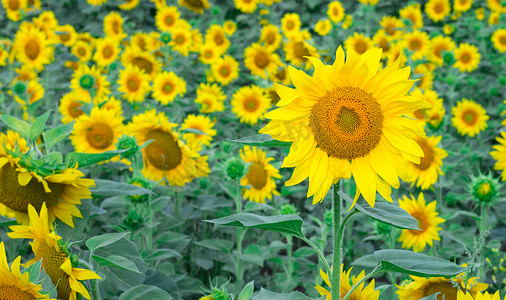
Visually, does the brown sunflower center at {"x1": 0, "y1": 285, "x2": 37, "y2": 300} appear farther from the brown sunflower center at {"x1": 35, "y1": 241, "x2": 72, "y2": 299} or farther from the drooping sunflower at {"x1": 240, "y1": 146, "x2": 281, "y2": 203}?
the drooping sunflower at {"x1": 240, "y1": 146, "x2": 281, "y2": 203}

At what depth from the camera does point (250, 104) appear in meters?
2.80

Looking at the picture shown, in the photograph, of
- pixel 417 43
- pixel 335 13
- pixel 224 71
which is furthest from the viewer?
pixel 335 13

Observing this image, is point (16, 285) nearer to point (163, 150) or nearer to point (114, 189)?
point (114, 189)

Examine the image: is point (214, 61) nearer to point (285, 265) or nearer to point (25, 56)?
point (25, 56)

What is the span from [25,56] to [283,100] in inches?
106

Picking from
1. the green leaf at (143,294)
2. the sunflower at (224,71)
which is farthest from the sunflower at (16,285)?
the sunflower at (224,71)

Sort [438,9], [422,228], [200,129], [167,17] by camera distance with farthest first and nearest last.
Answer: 1. [438,9]
2. [167,17]
3. [200,129]
4. [422,228]

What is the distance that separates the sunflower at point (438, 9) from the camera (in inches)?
171

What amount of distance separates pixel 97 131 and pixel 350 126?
1345mm

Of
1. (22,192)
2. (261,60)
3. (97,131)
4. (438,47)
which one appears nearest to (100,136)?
(97,131)

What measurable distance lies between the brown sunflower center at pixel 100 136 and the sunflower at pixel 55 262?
93 centimetres

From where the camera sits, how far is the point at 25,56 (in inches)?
120

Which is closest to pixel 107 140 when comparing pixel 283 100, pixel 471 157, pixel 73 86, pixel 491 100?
pixel 73 86

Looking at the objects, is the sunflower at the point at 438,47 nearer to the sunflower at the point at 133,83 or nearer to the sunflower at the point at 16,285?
the sunflower at the point at 133,83
